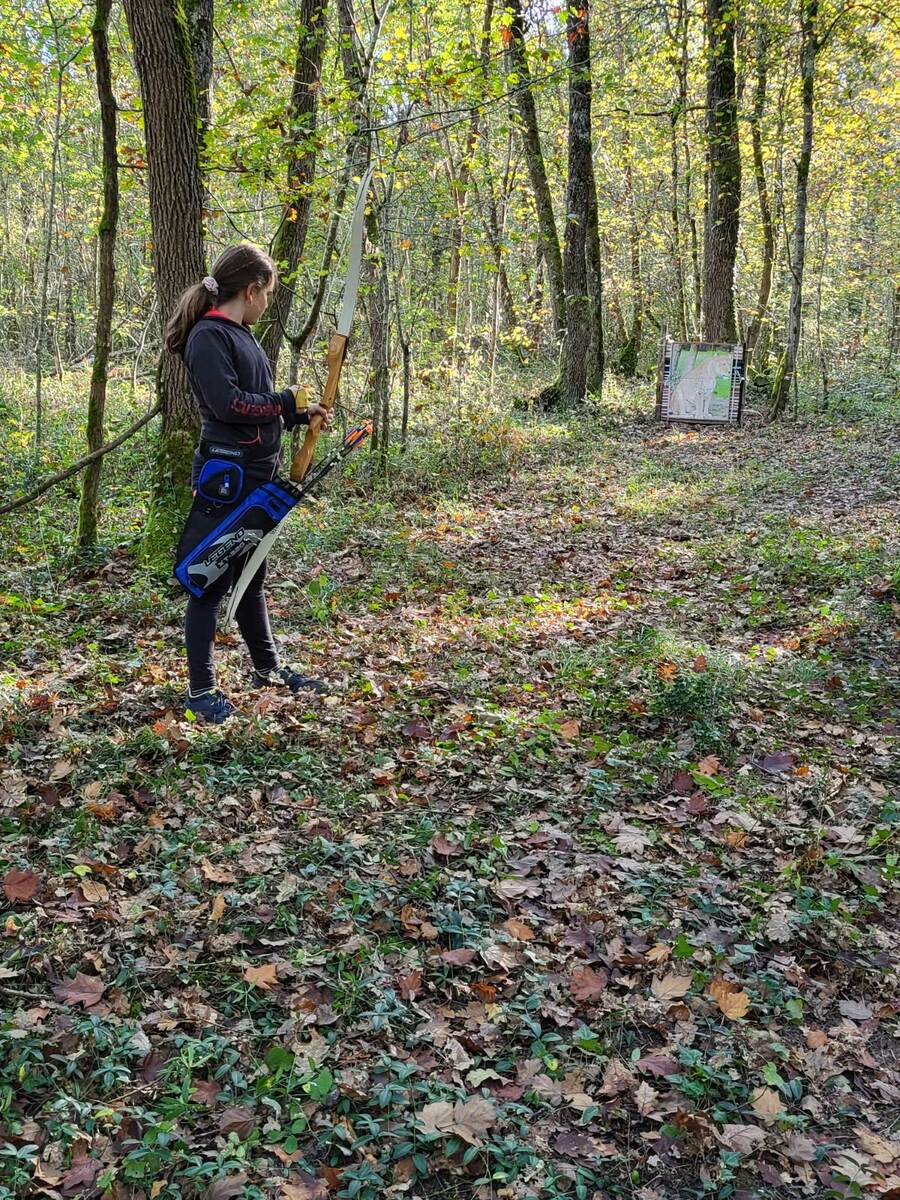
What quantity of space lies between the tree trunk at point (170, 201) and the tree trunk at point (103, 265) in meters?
0.25

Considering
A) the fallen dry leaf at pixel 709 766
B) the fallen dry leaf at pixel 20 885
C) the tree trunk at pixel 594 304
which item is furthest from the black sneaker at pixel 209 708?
the tree trunk at pixel 594 304

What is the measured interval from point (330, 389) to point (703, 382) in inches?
546

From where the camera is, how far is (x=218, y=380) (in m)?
4.20

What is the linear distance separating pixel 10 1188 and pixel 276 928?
122 cm

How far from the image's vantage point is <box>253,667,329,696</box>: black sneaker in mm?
5203

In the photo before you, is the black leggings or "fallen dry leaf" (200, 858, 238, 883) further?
the black leggings

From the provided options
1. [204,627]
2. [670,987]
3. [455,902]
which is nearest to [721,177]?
[204,627]

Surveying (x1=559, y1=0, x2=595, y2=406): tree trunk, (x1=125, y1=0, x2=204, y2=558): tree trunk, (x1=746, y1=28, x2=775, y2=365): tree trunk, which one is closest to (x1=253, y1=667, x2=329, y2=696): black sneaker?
(x1=125, y1=0, x2=204, y2=558): tree trunk

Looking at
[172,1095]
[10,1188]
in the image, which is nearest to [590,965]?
[172,1095]

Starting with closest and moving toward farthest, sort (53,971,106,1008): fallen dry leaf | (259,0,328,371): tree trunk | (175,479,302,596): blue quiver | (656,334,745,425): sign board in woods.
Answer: (53,971,106,1008): fallen dry leaf
(175,479,302,596): blue quiver
(259,0,328,371): tree trunk
(656,334,745,425): sign board in woods

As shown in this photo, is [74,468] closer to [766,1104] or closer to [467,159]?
[766,1104]

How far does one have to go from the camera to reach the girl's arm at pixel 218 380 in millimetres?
4203

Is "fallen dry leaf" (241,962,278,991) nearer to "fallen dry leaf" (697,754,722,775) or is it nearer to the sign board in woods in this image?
"fallen dry leaf" (697,754,722,775)

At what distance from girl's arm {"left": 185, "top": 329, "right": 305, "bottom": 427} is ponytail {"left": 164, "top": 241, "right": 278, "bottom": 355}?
0.55 ft
